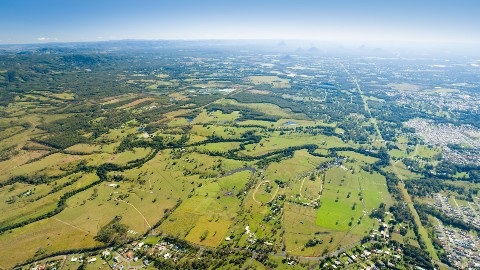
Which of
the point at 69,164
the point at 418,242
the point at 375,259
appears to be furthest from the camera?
the point at 69,164

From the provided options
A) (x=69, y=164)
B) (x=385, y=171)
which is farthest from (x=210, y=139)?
(x=385, y=171)

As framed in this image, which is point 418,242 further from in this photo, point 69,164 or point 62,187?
point 69,164

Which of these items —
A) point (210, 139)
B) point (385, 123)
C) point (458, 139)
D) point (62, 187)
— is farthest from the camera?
point (385, 123)

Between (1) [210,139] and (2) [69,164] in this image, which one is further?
(1) [210,139]

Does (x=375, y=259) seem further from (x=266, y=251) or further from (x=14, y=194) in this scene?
(x=14, y=194)

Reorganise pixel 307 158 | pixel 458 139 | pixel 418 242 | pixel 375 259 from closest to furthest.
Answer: pixel 375 259 < pixel 418 242 < pixel 307 158 < pixel 458 139

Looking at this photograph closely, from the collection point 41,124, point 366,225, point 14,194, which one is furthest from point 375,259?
point 41,124

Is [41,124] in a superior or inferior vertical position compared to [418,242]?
superior

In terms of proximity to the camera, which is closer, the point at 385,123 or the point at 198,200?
the point at 198,200

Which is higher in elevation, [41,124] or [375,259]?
[41,124]
